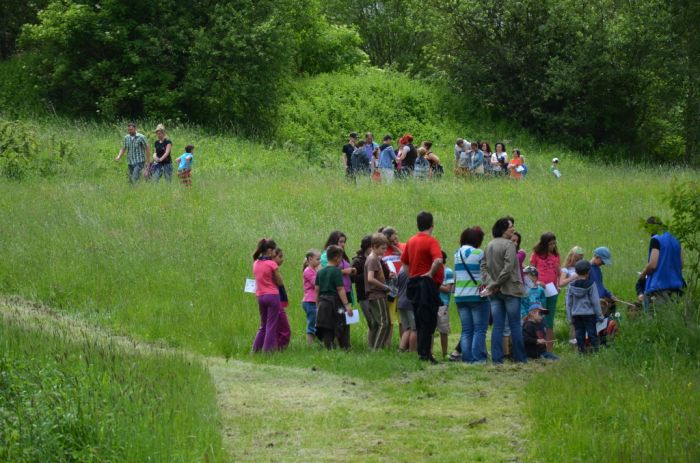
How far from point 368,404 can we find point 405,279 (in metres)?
3.83

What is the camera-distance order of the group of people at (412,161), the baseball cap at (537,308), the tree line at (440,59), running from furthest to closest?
1. the tree line at (440,59)
2. the group of people at (412,161)
3. the baseball cap at (537,308)

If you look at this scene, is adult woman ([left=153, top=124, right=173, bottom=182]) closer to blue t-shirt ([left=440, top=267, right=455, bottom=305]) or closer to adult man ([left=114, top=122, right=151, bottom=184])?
adult man ([left=114, top=122, right=151, bottom=184])

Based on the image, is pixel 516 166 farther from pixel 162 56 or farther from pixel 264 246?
pixel 264 246

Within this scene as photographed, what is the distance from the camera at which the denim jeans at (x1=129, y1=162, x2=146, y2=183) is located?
27312 millimetres

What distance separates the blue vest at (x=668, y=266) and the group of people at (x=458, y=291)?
0.01 metres

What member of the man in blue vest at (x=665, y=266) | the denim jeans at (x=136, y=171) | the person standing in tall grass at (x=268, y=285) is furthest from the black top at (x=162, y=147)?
the man in blue vest at (x=665, y=266)

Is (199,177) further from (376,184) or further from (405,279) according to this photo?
(405,279)

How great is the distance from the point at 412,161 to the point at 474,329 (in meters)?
15.3

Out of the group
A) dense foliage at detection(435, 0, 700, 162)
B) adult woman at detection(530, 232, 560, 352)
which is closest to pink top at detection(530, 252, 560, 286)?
adult woman at detection(530, 232, 560, 352)

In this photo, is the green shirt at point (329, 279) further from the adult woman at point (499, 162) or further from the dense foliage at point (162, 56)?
the dense foliage at point (162, 56)

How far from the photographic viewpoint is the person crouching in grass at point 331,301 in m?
15.4

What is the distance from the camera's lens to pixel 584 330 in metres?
15.6

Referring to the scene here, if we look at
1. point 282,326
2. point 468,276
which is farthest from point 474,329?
point 282,326

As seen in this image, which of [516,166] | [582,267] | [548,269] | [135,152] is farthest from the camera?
[516,166]
